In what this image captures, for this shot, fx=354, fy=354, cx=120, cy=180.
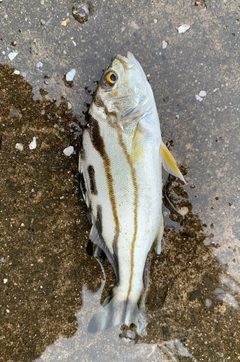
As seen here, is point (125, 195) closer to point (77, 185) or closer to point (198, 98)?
point (77, 185)

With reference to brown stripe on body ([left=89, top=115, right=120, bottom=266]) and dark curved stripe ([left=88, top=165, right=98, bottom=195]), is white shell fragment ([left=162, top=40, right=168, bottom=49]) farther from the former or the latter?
dark curved stripe ([left=88, top=165, right=98, bottom=195])

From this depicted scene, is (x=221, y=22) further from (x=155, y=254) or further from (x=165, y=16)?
(x=155, y=254)

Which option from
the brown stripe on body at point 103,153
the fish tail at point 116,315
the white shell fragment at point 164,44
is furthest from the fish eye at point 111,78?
the fish tail at point 116,315

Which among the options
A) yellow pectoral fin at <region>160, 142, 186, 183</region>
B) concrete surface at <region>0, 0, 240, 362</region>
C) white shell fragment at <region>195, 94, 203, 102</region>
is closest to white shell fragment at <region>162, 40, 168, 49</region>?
concrete surface at <region>0, 0, 240, 362</region>

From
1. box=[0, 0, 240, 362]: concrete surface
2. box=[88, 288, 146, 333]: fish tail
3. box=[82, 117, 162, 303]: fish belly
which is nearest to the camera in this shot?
box=[82, 117, 162, 303]: fish belly

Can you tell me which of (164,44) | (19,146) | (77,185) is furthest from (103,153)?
(164,44)
